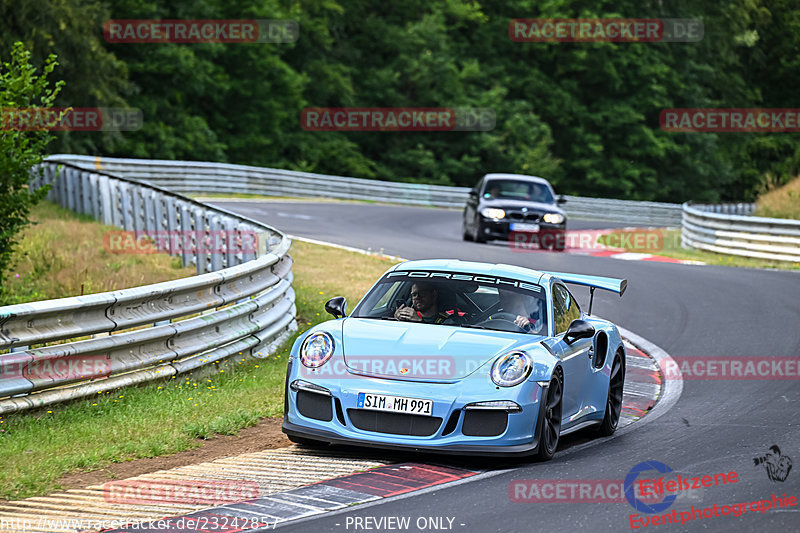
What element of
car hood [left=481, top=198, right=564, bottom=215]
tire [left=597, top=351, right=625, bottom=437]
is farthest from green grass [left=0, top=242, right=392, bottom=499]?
car hood [left=481, top=198, right=564, bottom=215]

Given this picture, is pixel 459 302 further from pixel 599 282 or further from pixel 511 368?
pixel 599 282

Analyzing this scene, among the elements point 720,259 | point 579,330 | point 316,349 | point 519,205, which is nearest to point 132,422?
point 316,349

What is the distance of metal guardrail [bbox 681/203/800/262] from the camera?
986 inches

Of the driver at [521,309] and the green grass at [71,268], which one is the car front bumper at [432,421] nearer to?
the driver at [521,309]

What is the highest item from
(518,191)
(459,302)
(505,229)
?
(459,302)

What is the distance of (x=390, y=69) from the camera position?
57156mm

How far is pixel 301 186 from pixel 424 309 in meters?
32.5

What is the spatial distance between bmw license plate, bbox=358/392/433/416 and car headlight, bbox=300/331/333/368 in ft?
1.56

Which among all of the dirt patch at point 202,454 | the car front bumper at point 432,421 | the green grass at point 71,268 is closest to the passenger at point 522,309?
the car front bumper at point 432,421

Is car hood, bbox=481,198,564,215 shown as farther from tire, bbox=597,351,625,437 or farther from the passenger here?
the passenger

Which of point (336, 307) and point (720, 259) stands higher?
point (336, 307)

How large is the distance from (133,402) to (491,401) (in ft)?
10.2

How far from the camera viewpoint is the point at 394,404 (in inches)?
309

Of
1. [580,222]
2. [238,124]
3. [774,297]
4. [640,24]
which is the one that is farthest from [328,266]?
[640,24]
